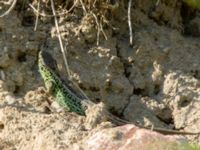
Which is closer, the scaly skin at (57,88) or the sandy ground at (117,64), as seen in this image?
the scaly skin at (57,88)

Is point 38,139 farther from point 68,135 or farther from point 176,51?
point 176,51

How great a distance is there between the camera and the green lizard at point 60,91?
3574 mm

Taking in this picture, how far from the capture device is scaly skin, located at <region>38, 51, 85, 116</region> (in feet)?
11.7

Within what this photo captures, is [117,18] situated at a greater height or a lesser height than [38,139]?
greater

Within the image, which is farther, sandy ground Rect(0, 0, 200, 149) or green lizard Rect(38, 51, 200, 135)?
sandy ground Rect(0, 0, 200, 149)

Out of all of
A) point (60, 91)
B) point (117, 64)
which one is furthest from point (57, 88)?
point (117, 64)

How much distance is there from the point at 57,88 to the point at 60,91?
0.9 inches

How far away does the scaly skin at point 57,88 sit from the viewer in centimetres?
358

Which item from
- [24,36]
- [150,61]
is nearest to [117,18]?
[150,61]

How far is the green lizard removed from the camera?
3.57 m

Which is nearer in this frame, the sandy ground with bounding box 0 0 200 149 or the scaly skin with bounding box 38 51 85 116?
the scaly skin with bounding box 38 51 85 116

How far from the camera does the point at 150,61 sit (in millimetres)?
3947

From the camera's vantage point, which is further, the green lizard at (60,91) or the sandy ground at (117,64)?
the sandy ground at (117,64)

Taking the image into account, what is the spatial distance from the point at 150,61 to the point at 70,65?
1.48 ft
